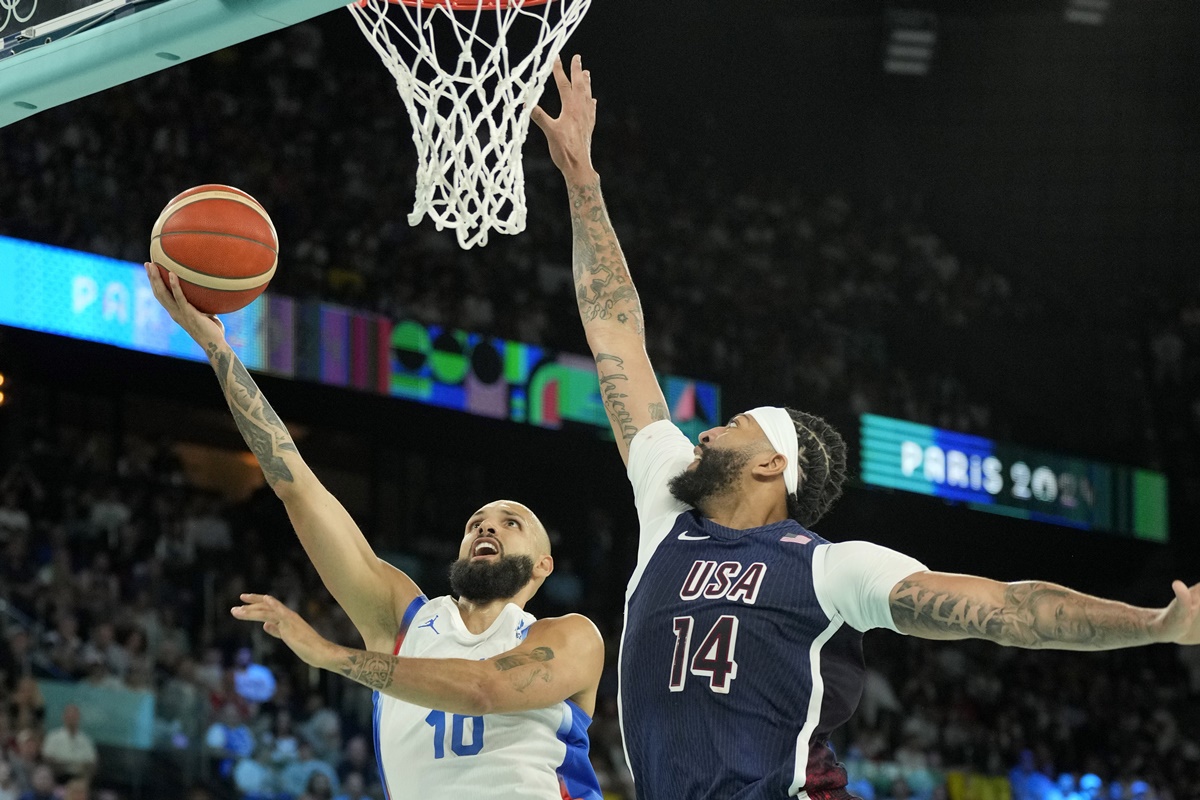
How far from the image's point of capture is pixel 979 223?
2058 cm

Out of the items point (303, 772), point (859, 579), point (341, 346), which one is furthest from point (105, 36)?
point (341, 346)

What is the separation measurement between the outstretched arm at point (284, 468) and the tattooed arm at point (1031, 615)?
1980 mm

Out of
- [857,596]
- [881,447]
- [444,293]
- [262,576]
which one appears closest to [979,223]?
[881,447]

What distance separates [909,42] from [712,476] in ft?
55.6

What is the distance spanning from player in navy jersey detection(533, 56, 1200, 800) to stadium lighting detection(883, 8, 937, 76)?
53.9 ft

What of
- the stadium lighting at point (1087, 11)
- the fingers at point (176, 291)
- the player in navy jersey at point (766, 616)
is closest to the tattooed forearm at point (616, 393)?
the player in navy jersey at point (766, 616)

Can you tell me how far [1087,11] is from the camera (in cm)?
1911

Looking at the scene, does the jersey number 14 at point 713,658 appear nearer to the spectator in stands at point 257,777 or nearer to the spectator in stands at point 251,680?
the spectator in stands at point 257,777

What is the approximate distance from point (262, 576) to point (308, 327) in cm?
241

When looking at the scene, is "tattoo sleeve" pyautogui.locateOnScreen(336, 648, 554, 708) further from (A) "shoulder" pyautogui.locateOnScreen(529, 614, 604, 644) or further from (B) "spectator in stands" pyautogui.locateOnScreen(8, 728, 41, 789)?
(B) "spectator in stands" pyautogui.locateOnScreen(8, 728, 41, 789)

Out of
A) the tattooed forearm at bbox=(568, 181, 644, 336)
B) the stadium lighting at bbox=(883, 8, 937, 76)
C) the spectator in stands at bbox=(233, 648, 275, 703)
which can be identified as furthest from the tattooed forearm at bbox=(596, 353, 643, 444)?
the stadium lighting at bbox=(883, 8, 937, 76)

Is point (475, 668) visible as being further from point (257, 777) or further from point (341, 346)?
point (341, 346)

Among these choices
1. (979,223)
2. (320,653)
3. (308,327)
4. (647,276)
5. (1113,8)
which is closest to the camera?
(320,653)

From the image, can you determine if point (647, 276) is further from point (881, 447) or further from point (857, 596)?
point (857, 596)
